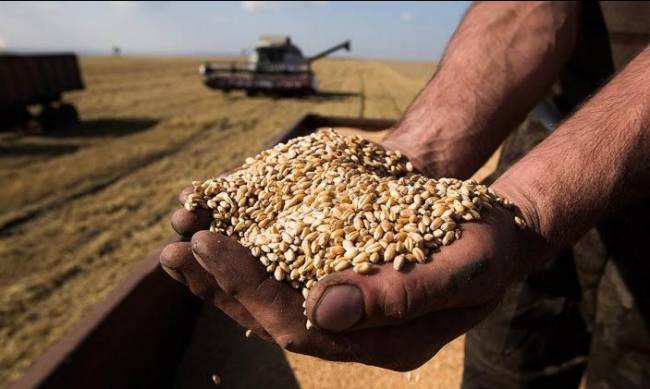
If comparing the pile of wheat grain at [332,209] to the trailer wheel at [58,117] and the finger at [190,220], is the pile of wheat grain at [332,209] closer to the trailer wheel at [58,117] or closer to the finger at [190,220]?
the finger at [190,220]

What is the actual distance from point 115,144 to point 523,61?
10088 millimetres

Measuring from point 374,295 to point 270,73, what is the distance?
1887 cm

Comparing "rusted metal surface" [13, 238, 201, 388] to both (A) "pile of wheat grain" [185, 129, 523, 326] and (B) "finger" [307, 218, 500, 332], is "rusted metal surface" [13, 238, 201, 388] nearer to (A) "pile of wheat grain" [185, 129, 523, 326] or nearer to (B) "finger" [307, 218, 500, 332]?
(A) "pile of wheat grain" [185, 129, 523, 326]

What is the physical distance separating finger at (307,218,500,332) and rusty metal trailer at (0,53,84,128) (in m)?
12.7

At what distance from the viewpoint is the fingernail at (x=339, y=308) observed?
4.33ft

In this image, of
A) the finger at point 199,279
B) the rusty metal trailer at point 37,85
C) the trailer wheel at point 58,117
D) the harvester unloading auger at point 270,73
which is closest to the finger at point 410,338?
the finger at point 199,279

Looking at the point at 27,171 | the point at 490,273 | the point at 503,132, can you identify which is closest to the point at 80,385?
the point at 490,273

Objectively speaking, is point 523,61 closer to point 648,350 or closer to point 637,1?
point 637,1

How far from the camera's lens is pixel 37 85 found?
41.6 ft

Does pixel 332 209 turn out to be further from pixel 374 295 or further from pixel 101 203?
pixel 101 203

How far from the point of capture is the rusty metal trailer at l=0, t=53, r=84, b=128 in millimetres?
11578

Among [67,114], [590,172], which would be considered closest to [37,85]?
[67,114]

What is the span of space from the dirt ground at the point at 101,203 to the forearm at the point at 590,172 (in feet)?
5.47

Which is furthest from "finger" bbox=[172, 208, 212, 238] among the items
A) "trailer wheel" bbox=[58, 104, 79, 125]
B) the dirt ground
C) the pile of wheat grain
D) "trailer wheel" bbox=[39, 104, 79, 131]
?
"trailer wheel" bbox=[58, 104, 79, 125]
